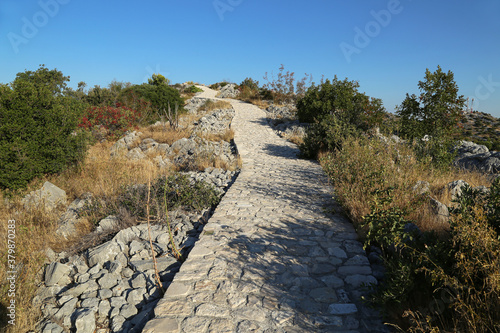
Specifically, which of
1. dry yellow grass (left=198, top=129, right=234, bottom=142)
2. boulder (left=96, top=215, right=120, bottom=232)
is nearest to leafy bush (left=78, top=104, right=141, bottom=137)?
dry yellow grass (left=198, top=129, right=234, bottom=142)

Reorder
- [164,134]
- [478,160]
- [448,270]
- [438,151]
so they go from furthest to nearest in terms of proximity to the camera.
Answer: [164,134]
[478,160]
[438,151]
[448,270]

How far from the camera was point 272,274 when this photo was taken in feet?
10.8

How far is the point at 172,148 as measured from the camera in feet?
34.2

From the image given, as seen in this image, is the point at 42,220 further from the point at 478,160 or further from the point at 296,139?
the point at 478,160

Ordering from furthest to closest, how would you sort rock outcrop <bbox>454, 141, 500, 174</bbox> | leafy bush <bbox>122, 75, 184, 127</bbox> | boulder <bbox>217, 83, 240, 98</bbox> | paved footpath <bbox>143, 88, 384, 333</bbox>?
boulder <bbox>217, 83, 240, 98</bbox>, leafy bush <bbox>122, 75, 184, 127</bbox>, rock outcrop <bbox>454, 141, 500, 174</bbox>, paved footpath <bbox>143, 88, 384, 333</bbox>

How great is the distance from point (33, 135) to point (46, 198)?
1.85 metres

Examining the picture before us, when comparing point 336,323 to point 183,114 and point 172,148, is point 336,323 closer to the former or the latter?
point 172,148

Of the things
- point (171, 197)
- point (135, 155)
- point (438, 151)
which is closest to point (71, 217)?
point (171, 197)

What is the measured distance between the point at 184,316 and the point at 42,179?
6224 millimetres

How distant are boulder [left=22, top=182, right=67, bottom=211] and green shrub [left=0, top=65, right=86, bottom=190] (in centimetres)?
72

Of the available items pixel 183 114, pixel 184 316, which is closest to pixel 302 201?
pixel 184 316

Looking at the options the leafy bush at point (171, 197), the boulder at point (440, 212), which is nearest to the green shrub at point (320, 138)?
the leafy bush at point (171, 197)

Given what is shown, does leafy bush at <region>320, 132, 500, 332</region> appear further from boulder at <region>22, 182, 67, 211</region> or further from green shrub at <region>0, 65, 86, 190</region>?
green shrub at <region>0, 65, 86, 190</region>

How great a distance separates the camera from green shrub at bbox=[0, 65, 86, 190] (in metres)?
6.09
